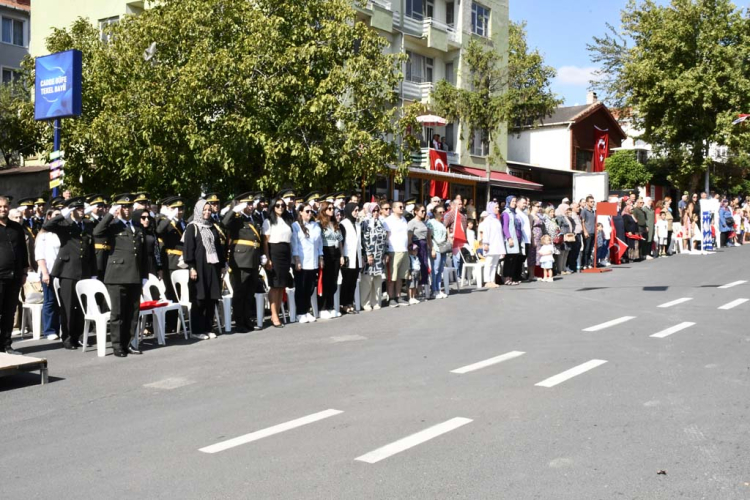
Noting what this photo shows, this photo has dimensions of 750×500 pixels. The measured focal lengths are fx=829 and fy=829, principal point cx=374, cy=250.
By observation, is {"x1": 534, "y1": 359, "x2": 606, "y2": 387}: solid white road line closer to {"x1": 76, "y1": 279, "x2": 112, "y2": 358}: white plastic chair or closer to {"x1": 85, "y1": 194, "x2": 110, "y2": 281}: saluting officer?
{"x1": 76, "y1": 279, "x2": 112, "y2": 358}: white plastic chair

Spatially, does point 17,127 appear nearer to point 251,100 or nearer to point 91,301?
point 251,100

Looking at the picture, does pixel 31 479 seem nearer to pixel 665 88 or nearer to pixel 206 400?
pixel 206 400

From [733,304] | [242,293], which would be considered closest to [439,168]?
[733,304]

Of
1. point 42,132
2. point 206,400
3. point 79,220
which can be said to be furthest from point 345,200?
point 42,132

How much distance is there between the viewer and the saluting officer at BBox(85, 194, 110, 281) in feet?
34.9

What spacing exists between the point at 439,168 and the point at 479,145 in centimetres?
668

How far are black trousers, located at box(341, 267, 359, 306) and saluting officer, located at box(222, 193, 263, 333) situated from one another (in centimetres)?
223

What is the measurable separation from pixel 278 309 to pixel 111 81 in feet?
40.8

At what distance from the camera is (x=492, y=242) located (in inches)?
720

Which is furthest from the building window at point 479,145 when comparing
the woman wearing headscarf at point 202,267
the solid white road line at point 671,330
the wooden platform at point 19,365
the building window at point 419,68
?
the wooden platform at point 19,365

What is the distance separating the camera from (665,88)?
40312 millimetres

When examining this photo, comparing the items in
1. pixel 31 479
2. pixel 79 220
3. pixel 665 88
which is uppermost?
pixel 665 88

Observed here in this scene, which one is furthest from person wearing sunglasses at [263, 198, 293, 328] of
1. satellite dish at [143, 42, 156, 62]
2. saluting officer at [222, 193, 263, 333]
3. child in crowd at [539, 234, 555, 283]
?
satellite dish at [143, 42, 156, 62]

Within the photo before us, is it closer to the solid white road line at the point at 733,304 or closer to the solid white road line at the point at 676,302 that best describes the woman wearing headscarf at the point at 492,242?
the solid white road line at the point at 676,302
